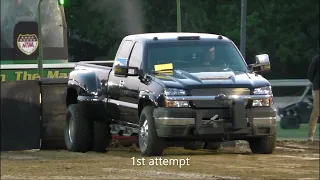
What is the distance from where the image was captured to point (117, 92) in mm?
8430

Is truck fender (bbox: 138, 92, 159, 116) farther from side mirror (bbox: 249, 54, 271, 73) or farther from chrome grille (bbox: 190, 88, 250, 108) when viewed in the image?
side mirror (bbox: 249, 54, 271, 73)

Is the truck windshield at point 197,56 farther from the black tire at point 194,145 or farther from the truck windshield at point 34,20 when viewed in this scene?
the truck windshield at point 34,20

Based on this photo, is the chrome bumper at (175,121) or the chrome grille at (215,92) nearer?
the chrome grille at (215,92)

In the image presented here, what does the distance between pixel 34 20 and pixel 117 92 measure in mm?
1362

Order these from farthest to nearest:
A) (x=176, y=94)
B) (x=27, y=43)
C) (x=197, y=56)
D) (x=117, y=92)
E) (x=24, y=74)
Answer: (x=24, y=74), (x=27, y=43), (x=117, y=92), (x=197, y=56), (x=176, y=94)

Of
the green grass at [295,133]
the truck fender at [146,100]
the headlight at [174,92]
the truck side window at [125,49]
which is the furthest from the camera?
the green grass at [295,133]

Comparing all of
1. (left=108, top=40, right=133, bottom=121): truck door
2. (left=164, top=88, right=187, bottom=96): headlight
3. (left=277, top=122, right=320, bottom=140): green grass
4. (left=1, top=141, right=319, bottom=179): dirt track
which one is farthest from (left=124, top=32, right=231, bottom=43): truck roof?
(left=277, top=122, right=320, bottom=140): green grass

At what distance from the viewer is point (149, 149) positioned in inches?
318

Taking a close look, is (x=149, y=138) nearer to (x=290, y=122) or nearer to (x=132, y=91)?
(x=132, y=91)

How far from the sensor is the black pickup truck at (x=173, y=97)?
7.44m

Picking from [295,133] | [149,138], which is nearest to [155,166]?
[149,138]

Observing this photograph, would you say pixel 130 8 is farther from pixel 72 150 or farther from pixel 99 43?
pixel 99 43

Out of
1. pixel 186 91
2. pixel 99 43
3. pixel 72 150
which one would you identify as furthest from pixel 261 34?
pixel 186 91

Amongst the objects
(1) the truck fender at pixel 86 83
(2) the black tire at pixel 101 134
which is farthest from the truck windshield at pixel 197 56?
(2) the black tire at pixel 101 134
